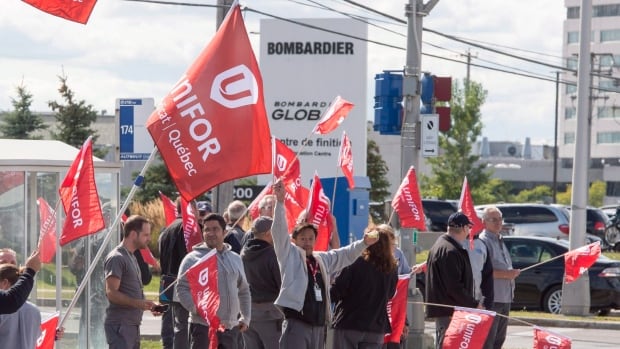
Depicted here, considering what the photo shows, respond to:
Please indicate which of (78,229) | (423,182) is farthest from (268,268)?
(423,182)

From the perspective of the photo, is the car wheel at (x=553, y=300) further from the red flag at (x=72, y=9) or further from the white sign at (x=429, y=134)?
the red flag at (x=72, y=9)

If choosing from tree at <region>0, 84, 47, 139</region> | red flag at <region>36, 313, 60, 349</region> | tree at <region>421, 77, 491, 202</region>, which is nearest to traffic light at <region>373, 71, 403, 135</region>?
red flag at <region>36, 313, 60, 349</region>

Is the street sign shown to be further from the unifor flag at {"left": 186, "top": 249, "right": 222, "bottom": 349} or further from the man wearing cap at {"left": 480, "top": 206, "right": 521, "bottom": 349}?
the unifor flag at {"left": 186, "top": 249, "right": 222, "bottom": 349}

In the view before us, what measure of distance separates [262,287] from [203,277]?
1391 mm

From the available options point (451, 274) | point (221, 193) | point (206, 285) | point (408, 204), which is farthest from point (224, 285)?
point (221, 193)

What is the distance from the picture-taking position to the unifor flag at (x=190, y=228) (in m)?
13.4

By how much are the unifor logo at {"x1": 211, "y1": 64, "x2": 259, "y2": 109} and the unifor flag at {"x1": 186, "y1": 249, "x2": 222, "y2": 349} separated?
4.98ft

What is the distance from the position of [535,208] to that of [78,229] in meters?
32.1

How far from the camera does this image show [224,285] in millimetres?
10867

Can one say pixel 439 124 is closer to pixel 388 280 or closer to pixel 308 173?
pixel 388 280

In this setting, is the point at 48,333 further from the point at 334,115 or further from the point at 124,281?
the point at 334,115

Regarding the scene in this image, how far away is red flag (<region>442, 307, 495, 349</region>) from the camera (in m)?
11.6

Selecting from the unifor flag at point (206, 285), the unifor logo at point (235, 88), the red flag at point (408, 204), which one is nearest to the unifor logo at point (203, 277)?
the unifor flag at point (206, 285)

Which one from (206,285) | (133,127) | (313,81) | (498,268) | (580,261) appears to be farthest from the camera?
(313,81)
